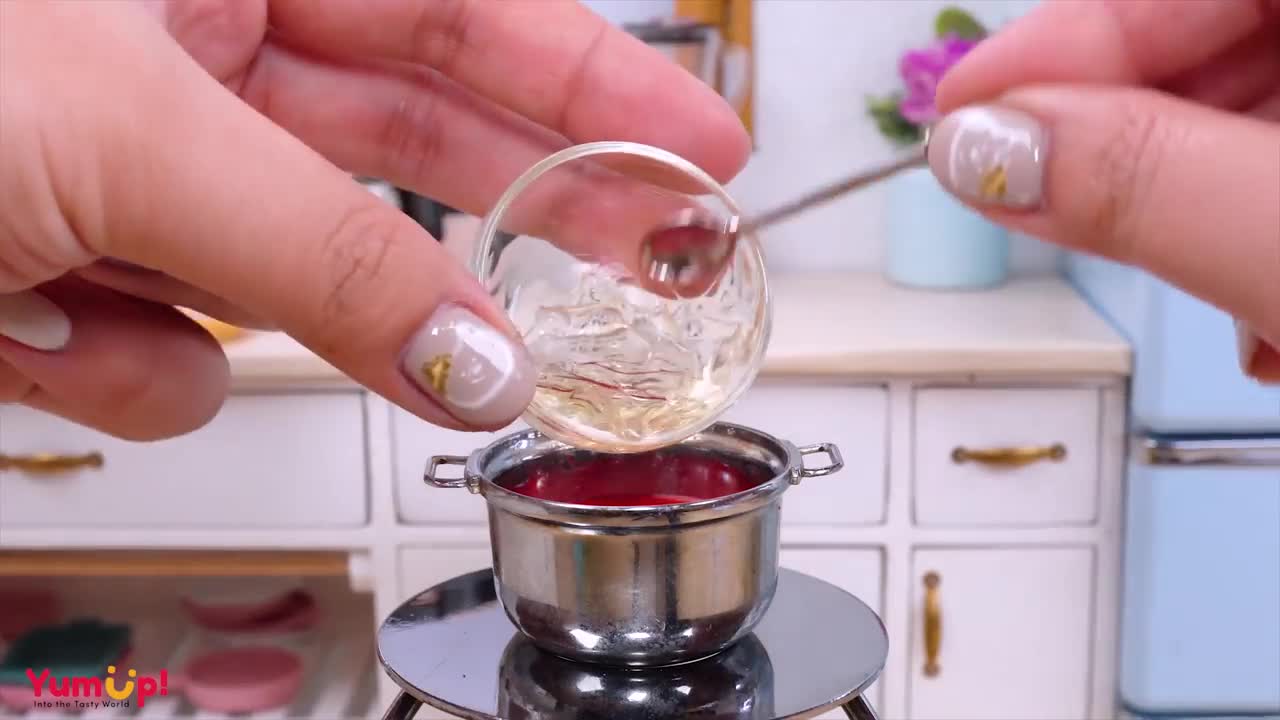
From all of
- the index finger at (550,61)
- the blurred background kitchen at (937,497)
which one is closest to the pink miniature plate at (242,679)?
the blurred background kitchen at (937,497)

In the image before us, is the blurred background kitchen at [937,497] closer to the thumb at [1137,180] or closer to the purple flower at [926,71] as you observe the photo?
the purple flower at [926,71]

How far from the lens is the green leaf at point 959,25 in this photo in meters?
1.56

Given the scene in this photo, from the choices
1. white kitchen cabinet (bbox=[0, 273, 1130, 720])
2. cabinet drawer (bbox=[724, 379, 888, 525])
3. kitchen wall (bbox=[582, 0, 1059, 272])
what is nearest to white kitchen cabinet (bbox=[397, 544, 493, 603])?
white kitchen cabinet (bbox=[0, 273, 1130, 720])

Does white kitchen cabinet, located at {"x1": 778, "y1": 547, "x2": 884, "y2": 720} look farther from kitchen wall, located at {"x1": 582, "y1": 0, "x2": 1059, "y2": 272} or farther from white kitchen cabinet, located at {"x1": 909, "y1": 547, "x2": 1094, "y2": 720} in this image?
kitchen wall, located at {"x1": 582, "y1": 0, "x2": 1059, "y2": 272}

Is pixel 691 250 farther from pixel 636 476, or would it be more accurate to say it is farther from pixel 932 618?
pixel 932 618

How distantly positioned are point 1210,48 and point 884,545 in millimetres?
839

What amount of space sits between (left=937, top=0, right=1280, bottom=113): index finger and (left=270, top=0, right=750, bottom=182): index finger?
17cm

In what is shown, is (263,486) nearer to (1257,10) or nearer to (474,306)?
(474,306)

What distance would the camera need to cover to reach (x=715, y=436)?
70 cm

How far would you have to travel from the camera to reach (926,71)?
1.52 meters

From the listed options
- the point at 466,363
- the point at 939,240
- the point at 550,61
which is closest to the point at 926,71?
the point at 939,240

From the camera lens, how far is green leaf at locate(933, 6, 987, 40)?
156 cm

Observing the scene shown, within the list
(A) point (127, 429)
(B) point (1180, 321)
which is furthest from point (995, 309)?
(A) point (127, 429)

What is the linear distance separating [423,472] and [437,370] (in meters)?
0.86
